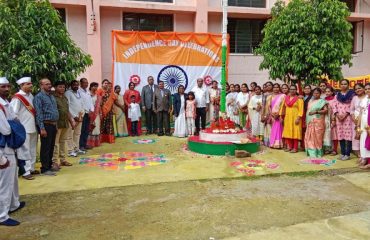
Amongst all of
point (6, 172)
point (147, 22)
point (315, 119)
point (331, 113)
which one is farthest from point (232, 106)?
point (6, 172)

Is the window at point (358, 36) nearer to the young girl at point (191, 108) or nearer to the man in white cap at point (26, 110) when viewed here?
the young girl at point (191, 108)

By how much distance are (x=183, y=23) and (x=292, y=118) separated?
7.18 m

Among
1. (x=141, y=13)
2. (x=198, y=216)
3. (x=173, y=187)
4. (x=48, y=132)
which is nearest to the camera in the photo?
(x=198, y=216)

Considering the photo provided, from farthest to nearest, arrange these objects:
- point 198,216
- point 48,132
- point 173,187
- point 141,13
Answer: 1. point 141,13
2. point 48,132
3. point 173,187
4. point 198,216

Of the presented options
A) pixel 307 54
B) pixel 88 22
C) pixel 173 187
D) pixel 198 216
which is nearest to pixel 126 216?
pixel 198 216

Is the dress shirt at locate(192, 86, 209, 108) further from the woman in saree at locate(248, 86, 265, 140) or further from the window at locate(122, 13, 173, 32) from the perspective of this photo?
the window at locate(122, 13, 173, 32)

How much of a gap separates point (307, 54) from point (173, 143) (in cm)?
402

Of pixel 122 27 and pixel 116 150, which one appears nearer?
pixel 116 150

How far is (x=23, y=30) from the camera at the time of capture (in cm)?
585

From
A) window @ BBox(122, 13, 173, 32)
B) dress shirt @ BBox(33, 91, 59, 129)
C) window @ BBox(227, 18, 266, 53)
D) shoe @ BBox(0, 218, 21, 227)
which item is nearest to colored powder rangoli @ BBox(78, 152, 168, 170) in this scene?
dress shirt @ BBox(33, 91, 59, 129)

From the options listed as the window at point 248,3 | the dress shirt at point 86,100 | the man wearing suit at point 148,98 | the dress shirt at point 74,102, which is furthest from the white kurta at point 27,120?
the window at point 248,3

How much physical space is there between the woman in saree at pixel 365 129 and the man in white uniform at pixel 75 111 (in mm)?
5280

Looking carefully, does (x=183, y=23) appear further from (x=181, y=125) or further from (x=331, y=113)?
(x=331, y=113)

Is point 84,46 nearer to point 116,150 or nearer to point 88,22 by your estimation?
point 88,22
